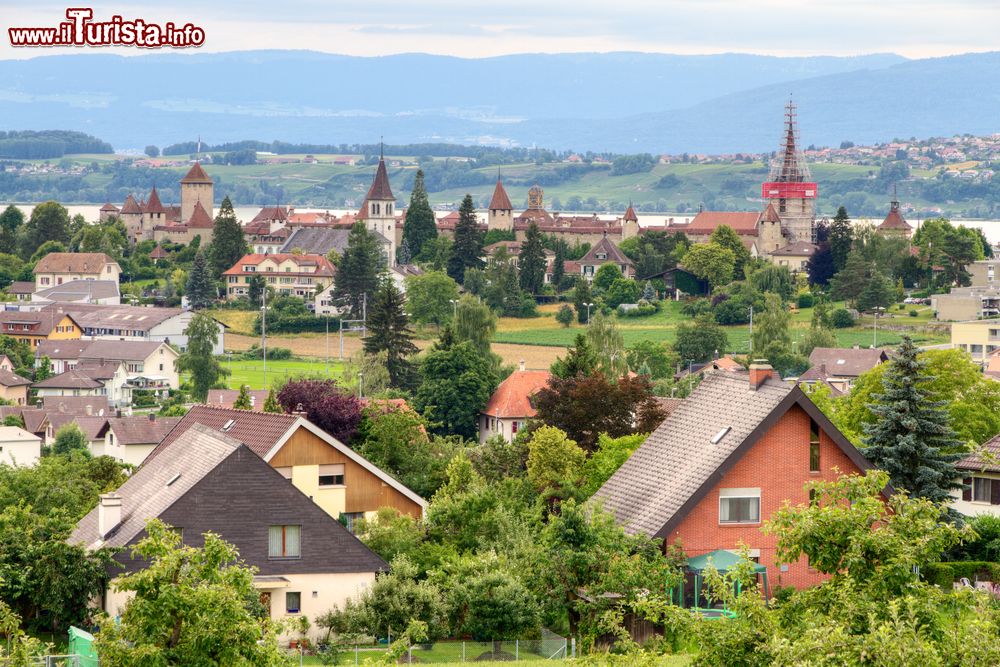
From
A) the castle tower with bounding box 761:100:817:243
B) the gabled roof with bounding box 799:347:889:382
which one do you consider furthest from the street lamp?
the castle tower with bounding box 761:100:817:243

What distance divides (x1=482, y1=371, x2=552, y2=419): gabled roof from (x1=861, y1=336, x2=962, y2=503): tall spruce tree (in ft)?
133

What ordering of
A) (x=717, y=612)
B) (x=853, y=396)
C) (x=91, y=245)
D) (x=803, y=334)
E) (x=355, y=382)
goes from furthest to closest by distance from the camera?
(x=91, y=245)
(x=803, y=334)
(x=355, y=382)
(x=853, y=396)
(x=717, y=612)

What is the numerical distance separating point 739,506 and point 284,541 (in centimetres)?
684

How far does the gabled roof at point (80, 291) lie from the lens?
150 meters

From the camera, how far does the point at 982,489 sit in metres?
38.5

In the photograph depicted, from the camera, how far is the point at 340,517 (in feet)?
113

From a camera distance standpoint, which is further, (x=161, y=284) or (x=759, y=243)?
(x=759, y=243)

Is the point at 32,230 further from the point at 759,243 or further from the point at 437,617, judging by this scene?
the point at 437,617

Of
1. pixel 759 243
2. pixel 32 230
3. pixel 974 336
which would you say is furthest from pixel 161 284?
pixel 974 336

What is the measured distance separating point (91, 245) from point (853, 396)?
130 metres

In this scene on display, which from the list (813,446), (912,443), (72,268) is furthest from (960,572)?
(72,268)

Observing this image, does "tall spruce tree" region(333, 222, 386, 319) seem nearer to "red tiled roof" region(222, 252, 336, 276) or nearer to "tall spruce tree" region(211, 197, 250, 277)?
"red tiled roof" region(222, 252, 336, 276)

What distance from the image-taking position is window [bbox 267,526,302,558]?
91.7ft

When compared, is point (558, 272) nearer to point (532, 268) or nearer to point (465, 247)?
point (532, 268)
